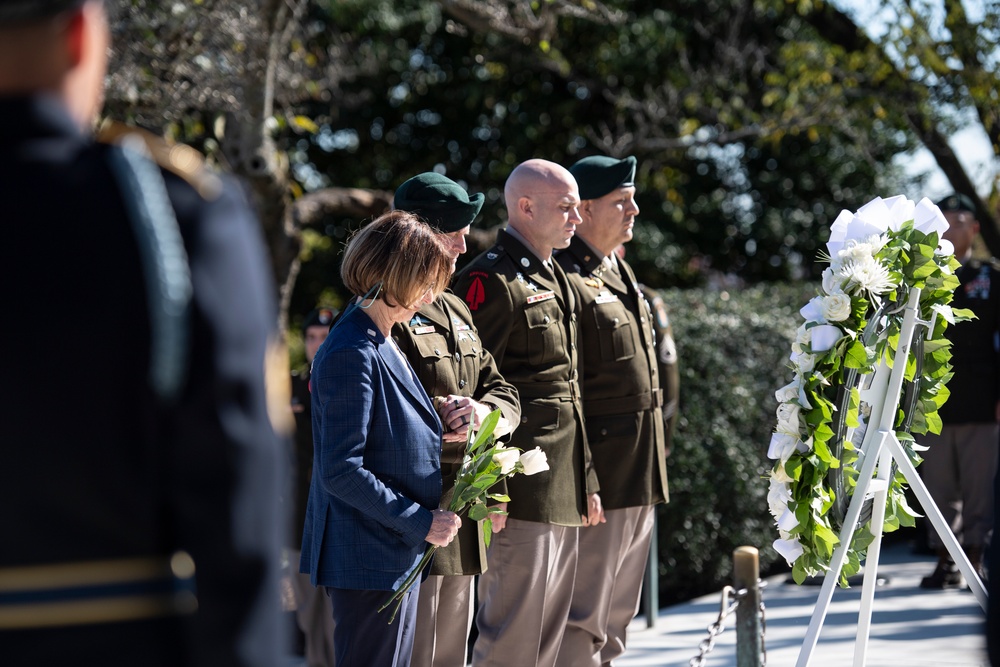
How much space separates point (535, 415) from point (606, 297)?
2.48ft

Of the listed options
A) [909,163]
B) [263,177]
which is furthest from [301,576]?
[909,163]

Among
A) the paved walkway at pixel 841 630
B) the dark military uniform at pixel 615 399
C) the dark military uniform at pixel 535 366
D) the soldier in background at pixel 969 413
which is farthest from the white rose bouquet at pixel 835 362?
→ the soldier in background at pixel 969 413

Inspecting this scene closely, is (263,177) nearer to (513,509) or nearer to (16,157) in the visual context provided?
(513,509)

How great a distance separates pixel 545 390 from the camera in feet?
15.1

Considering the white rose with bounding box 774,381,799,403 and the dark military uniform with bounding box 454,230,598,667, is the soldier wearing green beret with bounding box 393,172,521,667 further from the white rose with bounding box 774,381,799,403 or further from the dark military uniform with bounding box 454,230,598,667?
the white rose with bounding box 774,381,799,403

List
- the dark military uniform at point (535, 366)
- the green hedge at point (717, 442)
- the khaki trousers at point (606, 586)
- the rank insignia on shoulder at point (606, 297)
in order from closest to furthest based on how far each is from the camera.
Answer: the dark military uniform at point (535, 366) < the khaki trousers at point (606, 586) < the rank insignia on shoulder at point (606, 297) < the green hedge at point (717, 442)

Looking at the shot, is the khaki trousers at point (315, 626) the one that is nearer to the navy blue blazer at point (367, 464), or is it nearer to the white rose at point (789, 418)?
the navy blue blazer at point (367, 464)

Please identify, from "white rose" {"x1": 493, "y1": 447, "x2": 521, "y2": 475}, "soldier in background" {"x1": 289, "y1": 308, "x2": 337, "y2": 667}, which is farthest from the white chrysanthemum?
"soldier in background" {"x1": 289, "y1": 308, "x2": 337, "y2": 667}

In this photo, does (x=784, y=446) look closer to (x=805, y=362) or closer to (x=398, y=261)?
(x=805, y=362)

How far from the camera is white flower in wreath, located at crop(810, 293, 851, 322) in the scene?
408 cm

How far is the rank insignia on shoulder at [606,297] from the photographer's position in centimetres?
500

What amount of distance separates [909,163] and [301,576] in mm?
11491

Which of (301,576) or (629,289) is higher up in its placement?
(629,289)

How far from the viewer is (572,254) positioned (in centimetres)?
517
